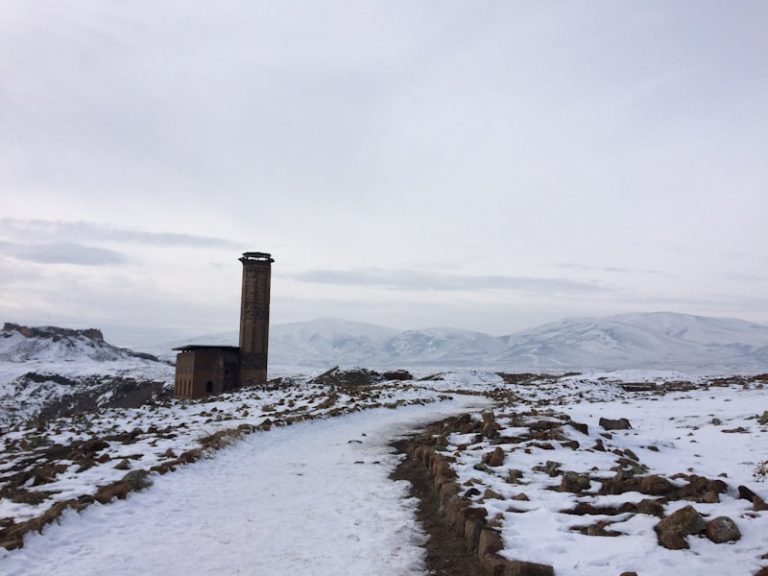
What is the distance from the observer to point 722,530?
6199 millimetres

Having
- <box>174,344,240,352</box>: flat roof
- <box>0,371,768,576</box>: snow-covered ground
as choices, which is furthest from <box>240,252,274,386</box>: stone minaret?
<box>0,371,768,576</box>: snow-covered ground

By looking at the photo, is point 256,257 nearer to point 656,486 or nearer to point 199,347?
point 199,347

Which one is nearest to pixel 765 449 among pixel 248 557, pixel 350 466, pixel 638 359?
pixel 350 466

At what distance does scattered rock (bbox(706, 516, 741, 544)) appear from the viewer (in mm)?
6145

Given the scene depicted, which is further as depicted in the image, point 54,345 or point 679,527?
point 54,345

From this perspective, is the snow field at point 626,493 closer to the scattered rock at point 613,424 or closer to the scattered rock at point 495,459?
the scattered rock at point 495,459

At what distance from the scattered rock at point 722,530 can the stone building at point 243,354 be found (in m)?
42.0

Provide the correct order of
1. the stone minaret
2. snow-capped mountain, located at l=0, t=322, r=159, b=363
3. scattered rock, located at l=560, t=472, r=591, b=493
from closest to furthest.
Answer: scattered rock, located at l=560, t=472, r=591, b=493, the stone minaret, snow-capped mountain, located at l=0, t=322, r=159, b=363

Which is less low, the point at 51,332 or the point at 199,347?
the point at 199,347

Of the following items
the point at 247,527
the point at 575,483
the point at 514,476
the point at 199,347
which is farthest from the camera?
the point at 199,347

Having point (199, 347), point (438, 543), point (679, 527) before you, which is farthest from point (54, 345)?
point (679, 527)

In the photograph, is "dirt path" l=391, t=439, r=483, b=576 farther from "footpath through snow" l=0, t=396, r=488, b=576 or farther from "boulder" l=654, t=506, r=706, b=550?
"boulder" l=654, t=506, r=706, b=550

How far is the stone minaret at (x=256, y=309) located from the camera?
50125 mm

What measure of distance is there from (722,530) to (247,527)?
631 centimetres
